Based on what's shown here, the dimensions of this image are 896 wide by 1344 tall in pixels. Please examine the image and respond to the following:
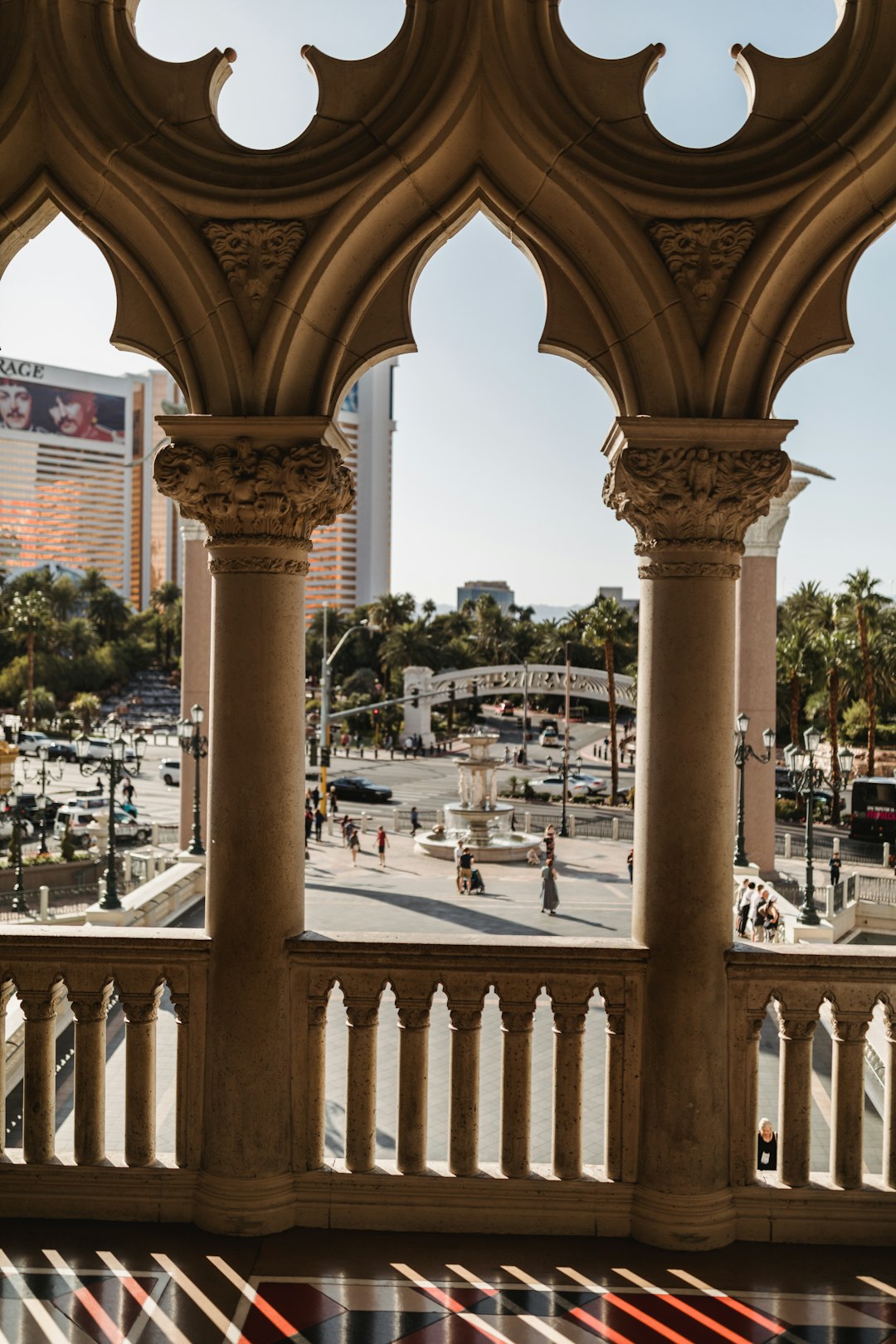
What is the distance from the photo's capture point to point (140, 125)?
135 inches

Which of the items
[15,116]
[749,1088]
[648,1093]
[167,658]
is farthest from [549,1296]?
[167,658]

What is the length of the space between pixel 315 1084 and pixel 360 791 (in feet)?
105

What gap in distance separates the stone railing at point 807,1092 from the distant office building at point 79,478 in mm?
95045

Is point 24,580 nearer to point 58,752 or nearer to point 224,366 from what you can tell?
point 58,752

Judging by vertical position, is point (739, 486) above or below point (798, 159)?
below

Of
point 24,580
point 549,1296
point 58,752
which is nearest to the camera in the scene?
point 549,1296

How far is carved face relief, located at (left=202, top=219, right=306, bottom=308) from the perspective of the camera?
3.43 metres

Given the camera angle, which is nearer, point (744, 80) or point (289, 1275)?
point (289, 1275)

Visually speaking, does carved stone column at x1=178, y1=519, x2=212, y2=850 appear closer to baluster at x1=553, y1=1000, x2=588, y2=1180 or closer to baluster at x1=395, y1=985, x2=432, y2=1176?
baluster at x1=395, y1=985, x2=432, y2=1176

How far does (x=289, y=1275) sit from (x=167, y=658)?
72.6 metres

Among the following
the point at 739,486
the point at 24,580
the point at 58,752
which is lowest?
the point at 58,752

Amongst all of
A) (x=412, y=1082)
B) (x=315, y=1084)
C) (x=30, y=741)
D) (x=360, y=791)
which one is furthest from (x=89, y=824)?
(x=412, y=1082)

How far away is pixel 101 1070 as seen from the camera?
345 cm

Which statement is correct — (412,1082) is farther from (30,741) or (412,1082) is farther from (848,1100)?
(30,741)
